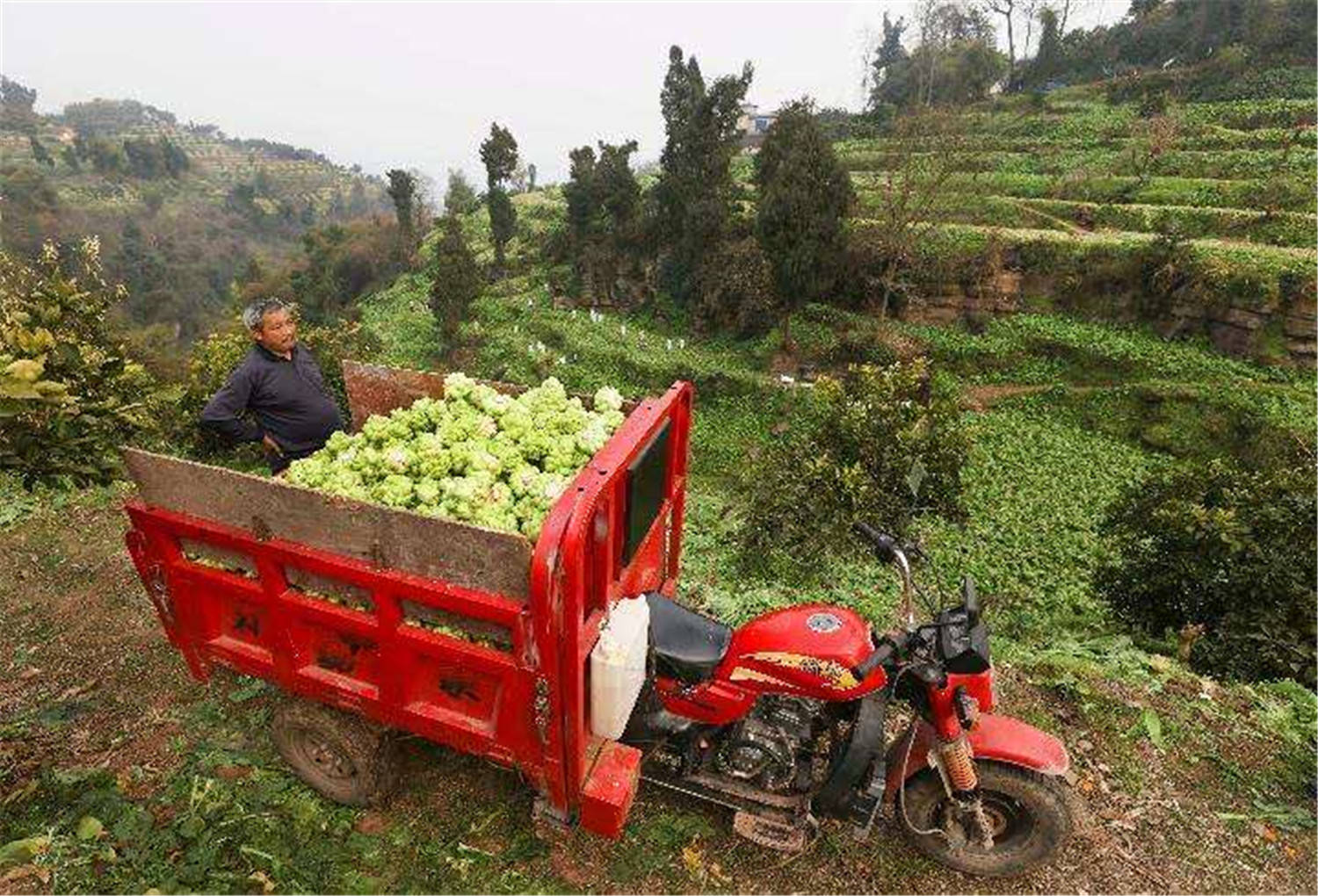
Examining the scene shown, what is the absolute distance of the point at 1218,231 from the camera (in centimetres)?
2528

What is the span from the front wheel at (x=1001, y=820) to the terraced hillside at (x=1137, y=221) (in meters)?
22.7

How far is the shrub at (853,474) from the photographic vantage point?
935 centimetres

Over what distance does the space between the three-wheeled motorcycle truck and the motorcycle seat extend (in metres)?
0.01

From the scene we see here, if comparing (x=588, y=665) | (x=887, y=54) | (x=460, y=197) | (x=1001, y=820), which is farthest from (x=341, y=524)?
(x=887, y=54)

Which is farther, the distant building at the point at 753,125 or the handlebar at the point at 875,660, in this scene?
the distant building at the point at 753,125

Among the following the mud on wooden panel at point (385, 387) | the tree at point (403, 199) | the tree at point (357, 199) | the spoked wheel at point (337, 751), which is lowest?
the spoked wheel at point (337, 751)

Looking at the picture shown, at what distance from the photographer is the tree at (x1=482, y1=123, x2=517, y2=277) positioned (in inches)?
1510

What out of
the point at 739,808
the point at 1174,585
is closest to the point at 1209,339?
the point at 1174,585

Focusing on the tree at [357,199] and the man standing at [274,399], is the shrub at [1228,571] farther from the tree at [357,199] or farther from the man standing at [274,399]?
the tree at [357,199]

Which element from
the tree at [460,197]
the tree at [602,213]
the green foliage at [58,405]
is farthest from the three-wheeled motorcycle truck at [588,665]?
the tree at [460,197]

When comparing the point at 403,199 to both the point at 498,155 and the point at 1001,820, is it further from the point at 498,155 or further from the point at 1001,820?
the point at 1001,820

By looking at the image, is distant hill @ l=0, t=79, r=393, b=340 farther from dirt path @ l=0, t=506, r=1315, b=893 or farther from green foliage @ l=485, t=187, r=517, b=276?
dirt path @ l=0, t=506, r=1315, b=893

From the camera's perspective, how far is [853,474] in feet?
30.0

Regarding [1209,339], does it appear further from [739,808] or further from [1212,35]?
[1212,35]
